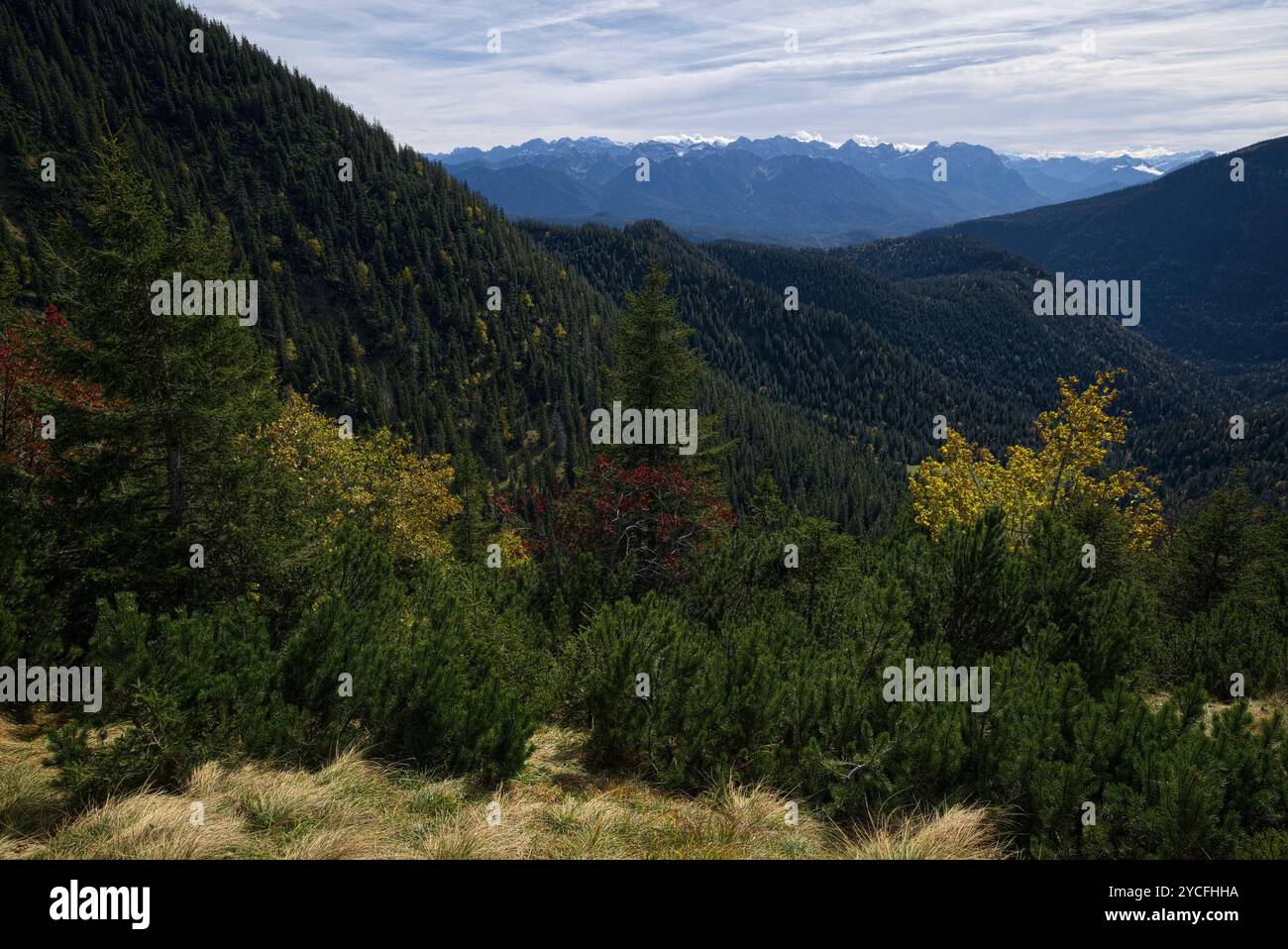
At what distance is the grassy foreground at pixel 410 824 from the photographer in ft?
20.0

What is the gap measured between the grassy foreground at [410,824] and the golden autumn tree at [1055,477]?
1910 cm

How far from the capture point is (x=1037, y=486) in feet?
87.4

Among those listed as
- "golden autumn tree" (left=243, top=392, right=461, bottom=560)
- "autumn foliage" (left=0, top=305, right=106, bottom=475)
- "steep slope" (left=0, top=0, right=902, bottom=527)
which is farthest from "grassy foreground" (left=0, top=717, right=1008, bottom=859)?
"steep slope" (left=0, top=0, right=902, bottom=527)

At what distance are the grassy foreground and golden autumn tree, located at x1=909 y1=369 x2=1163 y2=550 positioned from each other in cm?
1910

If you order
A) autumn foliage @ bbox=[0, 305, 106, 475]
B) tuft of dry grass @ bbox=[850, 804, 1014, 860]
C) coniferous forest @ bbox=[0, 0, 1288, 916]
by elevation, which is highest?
autumn foliage @ bbox=[0, 305, 106, 475]

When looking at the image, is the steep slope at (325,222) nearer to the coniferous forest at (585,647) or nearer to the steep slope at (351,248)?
the steep slope at (351,248)

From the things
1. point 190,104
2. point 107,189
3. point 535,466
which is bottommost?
point 535,466

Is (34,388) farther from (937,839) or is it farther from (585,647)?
(937,839)

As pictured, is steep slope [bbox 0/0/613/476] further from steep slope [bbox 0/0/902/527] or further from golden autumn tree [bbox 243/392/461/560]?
golden autumn tree [bbox 243/392/461/560]

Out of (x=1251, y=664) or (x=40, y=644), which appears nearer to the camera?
(x=40, y=644)

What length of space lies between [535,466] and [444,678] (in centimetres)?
13437

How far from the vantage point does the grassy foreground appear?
6.09 meters
